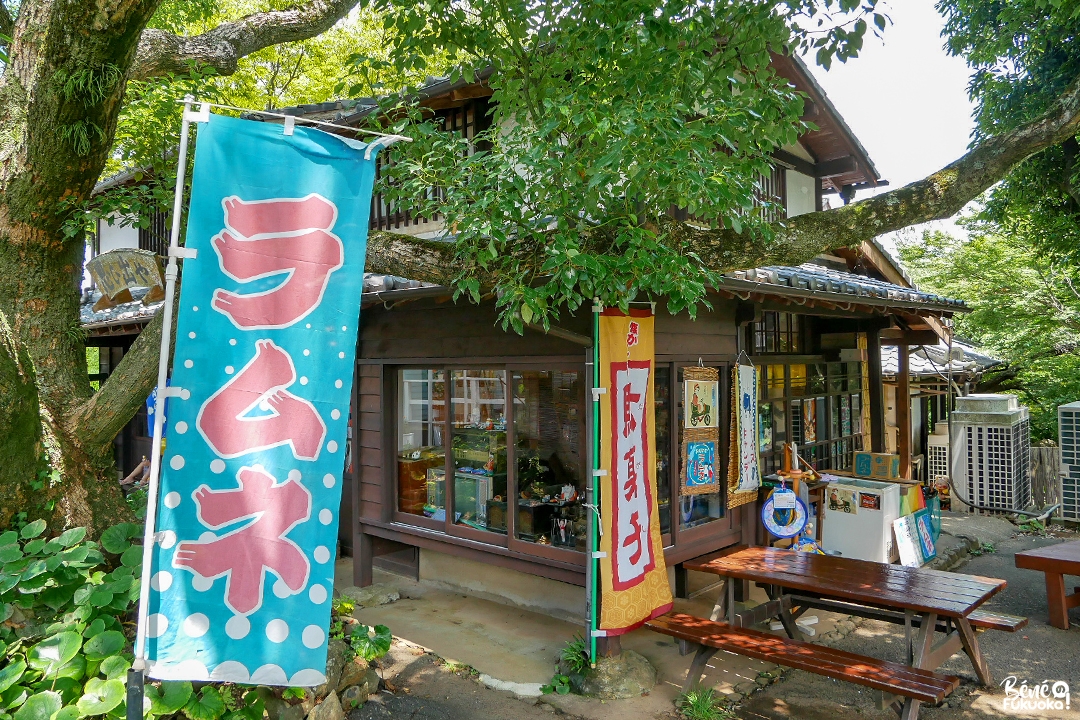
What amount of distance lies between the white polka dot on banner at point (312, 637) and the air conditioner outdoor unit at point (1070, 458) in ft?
38.6

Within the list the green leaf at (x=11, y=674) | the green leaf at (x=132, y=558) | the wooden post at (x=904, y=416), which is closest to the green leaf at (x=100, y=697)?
the green leaf at (x=11, y=674)

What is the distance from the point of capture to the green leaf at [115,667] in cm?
384

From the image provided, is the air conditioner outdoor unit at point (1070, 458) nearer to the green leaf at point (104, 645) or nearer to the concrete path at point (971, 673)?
the concrete path at point (971, 673)

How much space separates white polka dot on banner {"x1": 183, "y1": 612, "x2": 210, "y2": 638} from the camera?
3145 mm

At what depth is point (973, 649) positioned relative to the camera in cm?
535

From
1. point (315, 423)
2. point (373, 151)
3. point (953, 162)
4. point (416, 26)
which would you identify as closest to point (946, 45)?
point (953, 162)

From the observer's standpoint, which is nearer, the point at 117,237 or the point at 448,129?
the point at 448,129

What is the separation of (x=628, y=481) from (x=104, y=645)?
151 inches

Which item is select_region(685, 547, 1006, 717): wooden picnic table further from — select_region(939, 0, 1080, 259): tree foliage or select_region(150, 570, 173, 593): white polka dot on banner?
select_region(939, 0, 1080, 259): tree foliage

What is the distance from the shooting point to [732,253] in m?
5.25

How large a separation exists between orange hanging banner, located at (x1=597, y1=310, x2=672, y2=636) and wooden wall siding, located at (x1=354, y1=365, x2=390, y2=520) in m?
3.43

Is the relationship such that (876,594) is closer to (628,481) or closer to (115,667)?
(628,481)

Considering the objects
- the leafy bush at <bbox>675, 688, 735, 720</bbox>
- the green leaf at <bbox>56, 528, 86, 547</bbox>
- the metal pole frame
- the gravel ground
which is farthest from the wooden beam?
the green leaf at <bbox>56, 528, 86, 547</bbox>

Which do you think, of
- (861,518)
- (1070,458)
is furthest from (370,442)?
(1070,458)
